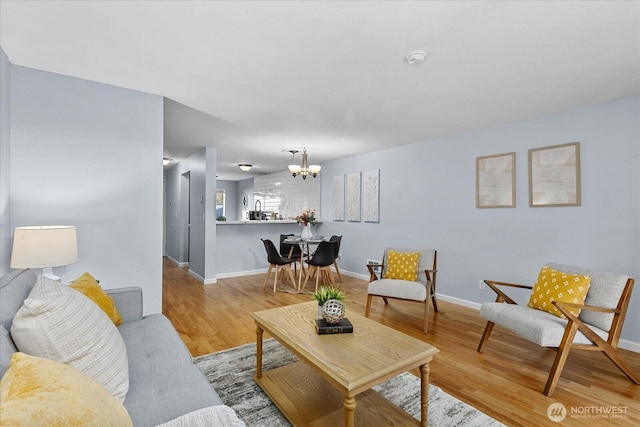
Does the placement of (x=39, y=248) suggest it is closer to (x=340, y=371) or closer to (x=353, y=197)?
(x=340, y=371)

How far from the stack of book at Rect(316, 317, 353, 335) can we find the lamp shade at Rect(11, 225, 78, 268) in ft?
5.83

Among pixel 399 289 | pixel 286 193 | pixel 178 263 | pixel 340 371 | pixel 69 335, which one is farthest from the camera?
pixel 286 193

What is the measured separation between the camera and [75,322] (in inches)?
48.2

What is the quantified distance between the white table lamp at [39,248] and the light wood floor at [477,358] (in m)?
1.30

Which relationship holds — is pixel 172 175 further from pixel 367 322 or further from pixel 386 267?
pixel 367 322

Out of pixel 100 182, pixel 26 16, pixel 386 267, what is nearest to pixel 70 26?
pixel 26 16

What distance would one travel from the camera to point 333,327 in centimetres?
196

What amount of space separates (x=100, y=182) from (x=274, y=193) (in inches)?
231

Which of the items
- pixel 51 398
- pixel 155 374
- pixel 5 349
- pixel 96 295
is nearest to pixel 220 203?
pixel 96 295

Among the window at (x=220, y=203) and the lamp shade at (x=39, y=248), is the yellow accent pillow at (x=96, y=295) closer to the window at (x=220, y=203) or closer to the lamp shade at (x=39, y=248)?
the lamp shade at (x=39, y=248)

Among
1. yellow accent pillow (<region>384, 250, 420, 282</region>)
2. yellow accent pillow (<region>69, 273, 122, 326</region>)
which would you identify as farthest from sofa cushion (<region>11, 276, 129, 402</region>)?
yellow accent pillow (<region>384, 250, 420, 282</region>)

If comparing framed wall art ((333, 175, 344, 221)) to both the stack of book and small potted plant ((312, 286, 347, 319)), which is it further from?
the stack of book

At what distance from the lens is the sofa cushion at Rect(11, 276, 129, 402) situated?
1113 mm

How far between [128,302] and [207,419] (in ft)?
4.80
